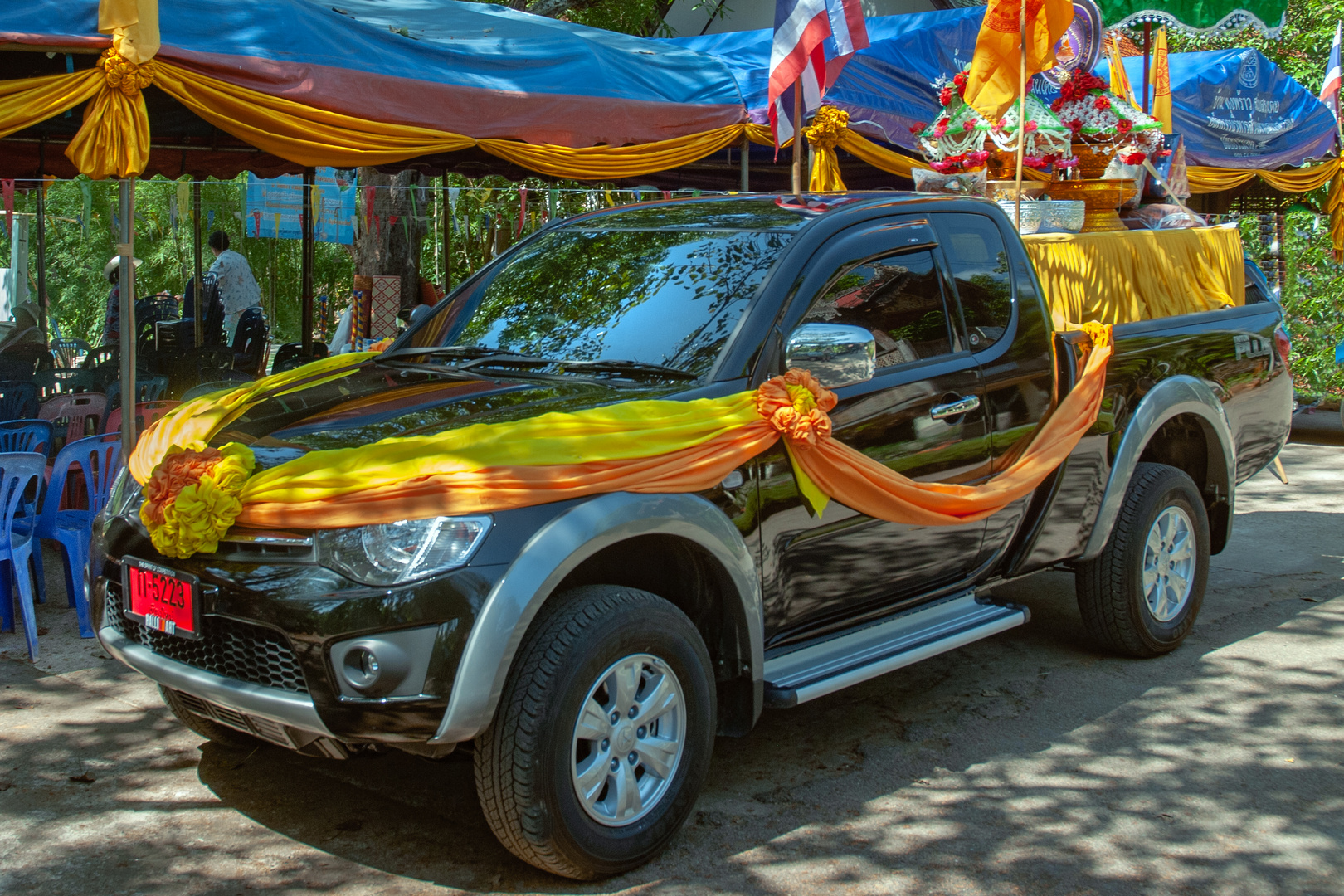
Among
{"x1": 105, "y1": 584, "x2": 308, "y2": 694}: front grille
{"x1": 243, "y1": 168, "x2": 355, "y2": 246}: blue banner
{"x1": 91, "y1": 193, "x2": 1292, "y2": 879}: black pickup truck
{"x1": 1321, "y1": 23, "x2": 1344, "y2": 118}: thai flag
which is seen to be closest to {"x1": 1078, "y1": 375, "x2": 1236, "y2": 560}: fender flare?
{"x1": 91, "y1": 193, "x2": 1292, "y2": 879}: black pickup truck

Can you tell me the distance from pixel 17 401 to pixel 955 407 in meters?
6.49

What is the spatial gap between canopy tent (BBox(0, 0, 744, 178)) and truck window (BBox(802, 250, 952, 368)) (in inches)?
156

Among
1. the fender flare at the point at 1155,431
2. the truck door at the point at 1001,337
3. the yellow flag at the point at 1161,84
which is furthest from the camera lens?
the yellow flag at the point at 1161,84

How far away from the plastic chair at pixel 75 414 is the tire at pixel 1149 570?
233 inches

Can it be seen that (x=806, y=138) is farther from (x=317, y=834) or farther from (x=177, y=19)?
(x=317, y=834)

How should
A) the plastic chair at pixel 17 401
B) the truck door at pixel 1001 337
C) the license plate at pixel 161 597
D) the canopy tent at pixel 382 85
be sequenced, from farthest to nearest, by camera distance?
1. the plastic chair at pixel 17 401
2. the canopy tent at pixel 382 85
3. the truck door at pixel 1001 337
4. the license plate at pixel 161 597

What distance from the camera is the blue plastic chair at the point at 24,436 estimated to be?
644 centimetres

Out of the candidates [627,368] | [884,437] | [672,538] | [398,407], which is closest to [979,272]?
[884,437]

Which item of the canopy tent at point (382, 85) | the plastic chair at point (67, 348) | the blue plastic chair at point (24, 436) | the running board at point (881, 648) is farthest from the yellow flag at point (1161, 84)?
the plastic chair at point (67, 348)

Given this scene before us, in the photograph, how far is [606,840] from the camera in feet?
11.1

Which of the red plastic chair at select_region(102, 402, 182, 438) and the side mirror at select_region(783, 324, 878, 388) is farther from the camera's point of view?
the red plastic chair at select_region(102, 402, 182, 438)

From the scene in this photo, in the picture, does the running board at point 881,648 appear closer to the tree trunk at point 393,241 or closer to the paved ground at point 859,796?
the paved ground at point 859,796

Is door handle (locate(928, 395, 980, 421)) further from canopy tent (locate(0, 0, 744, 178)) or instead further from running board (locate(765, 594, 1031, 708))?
canopy tent (locate(0, 0, 744, 178))

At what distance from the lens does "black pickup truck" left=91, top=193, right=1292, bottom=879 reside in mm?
3154
